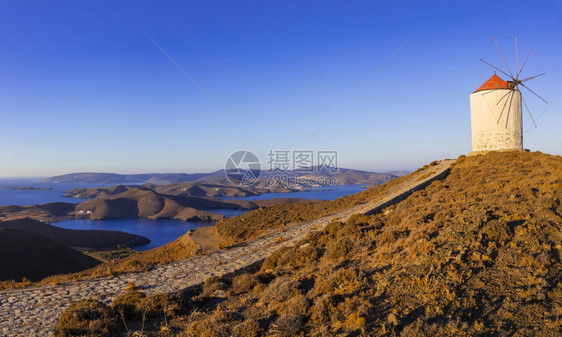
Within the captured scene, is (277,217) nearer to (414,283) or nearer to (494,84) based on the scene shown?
(414,283)

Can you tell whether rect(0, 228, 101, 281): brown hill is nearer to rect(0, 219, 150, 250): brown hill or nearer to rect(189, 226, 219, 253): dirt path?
rect(189, 226, 219, 253): dirt path

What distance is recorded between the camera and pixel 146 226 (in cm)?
8944

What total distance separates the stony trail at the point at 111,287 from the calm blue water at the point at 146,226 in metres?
61.2

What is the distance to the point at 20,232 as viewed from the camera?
27266mm

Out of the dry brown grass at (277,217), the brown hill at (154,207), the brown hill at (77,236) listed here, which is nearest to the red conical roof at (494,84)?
the dry brown grass at (277,217)

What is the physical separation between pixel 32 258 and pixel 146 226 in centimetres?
6869

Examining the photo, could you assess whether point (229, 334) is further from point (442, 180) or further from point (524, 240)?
point (442, 180)

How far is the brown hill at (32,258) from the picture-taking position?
2222 centimetres

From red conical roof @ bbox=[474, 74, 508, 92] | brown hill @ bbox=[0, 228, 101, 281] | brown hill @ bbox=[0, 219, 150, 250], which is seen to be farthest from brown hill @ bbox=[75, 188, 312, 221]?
red conical roof @ bbox=[474, 74, 508, 92]

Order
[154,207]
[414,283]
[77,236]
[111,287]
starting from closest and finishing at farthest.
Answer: [414,283], [111,287], [77,236], [154,207]

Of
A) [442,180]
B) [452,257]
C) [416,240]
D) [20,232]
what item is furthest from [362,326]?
[20,232]

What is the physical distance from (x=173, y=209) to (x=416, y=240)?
101269 millimetres

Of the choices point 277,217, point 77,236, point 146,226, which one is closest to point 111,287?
point 277,217

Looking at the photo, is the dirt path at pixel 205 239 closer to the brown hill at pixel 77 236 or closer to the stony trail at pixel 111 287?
the stony trail at pixel 111 287
